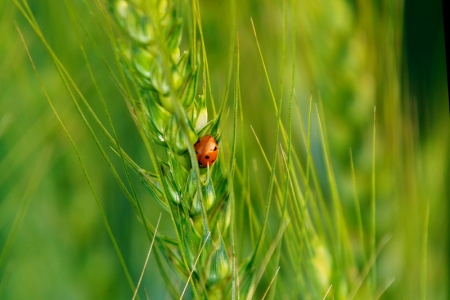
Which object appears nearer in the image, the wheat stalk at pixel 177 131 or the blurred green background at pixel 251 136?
the wheat stalk at pixel 177 131

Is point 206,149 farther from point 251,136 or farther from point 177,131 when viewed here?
point 251,136

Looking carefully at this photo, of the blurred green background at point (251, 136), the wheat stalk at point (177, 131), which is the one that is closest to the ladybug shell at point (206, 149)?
the wheat stalk at point (177, 131)

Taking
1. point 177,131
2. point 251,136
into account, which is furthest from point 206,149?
point 251,136

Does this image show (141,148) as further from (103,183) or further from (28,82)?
(28,82)

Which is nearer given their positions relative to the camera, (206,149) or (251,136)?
(206,149)

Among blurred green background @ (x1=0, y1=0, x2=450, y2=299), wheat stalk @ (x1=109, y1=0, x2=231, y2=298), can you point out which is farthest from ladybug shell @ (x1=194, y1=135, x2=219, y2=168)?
blurred green background @ (x1=0, y1=0, x2=450, y2=299)

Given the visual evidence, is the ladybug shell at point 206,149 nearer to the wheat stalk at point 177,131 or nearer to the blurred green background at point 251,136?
the wheat stalk at point 177,131

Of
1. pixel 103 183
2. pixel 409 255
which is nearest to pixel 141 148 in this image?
pixel 103 183
